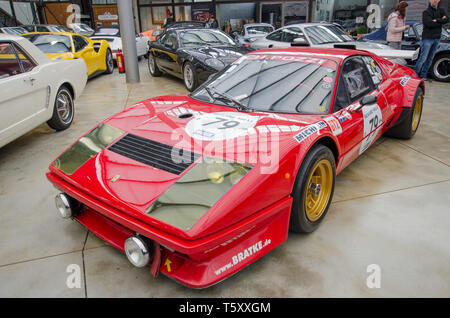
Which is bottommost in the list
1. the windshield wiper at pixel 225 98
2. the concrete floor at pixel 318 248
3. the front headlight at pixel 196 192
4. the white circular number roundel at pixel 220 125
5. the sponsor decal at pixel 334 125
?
the concrete floor at pixel 318 248

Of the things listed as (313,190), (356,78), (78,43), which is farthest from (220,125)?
(78,43)

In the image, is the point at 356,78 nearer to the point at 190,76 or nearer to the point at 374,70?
the point at 374,70

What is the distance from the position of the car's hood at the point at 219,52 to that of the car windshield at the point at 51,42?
259cm

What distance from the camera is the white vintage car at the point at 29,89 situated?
3453 millimetres


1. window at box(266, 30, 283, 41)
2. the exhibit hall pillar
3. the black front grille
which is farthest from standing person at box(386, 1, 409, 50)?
the black front grille

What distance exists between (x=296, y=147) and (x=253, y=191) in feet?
1.53

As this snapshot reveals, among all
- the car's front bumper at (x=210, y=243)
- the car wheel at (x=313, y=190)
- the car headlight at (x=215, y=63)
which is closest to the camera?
the car's front bumper at (x=210, y=243)

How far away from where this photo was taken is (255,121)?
7.62ft

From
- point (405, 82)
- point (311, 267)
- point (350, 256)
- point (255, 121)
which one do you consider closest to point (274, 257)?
point (311, 267)

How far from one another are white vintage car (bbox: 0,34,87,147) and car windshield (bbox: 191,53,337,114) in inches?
77.8

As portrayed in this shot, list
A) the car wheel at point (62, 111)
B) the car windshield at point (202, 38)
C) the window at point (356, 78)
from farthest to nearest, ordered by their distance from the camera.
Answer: the car windshield at point (202, 38), the car wheel at point (62, 111), the window at point (356, 78)

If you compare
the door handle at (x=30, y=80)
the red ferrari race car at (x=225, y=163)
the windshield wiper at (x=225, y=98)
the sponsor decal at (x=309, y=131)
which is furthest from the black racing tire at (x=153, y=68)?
the sponsor decal at (x=309, y=131)

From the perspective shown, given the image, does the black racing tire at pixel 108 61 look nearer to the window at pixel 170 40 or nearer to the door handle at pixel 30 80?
the window at pixel 170 40

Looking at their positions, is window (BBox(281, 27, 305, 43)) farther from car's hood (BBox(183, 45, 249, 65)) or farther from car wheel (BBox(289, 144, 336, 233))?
car wheel (BBox(289, 144, 336, 233))
